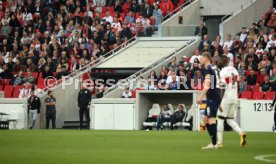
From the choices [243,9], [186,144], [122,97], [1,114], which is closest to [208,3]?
[243,9]

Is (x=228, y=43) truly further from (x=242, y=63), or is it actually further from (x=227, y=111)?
(x=227, y=111)

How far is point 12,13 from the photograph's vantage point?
43.8m

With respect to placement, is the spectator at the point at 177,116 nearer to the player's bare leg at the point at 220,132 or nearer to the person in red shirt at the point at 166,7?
the person in red shirt at the point at 166,7

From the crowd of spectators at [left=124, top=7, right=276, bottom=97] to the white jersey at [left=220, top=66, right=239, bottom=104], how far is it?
41.0 feet

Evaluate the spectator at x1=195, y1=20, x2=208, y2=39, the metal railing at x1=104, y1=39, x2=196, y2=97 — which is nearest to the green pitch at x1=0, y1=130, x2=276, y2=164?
the metal railing at x1=104, y1=39, x2=196, y2=97

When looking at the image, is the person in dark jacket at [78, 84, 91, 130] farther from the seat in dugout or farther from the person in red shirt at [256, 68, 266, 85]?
the person in red shirt at [256, 68, 266, 85]

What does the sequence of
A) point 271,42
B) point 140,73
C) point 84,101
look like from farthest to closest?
1. point 140,73
2. point 271,42
3. point 84,101

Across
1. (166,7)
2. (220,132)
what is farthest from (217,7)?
(220,132)

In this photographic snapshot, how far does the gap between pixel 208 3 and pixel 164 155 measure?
87.1 feet

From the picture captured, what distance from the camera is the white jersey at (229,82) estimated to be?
19.5m

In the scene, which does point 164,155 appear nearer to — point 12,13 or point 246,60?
point 246,60

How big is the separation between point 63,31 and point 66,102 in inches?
234

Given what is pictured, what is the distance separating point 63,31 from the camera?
4181cm

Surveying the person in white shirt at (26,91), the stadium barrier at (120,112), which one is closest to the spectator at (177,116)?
the stadium barrier at (120,112)
